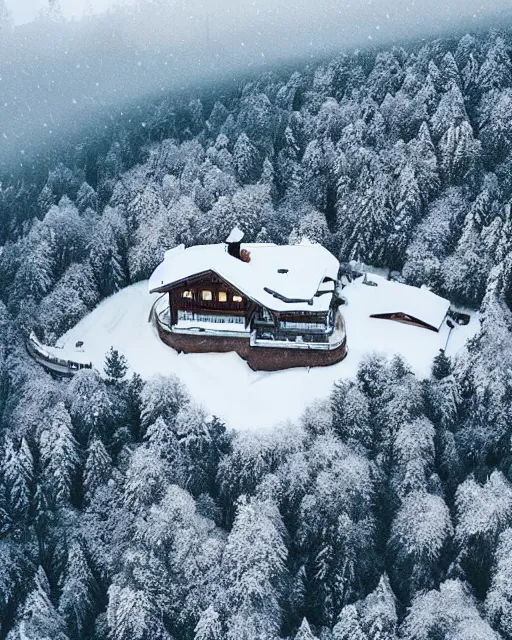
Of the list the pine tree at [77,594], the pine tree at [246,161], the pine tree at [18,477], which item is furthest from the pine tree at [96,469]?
the pine tree at [246,161]

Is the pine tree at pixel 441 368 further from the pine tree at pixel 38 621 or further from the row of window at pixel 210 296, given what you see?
the pine tree at pixel 38 621

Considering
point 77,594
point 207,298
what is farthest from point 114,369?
point 77,594

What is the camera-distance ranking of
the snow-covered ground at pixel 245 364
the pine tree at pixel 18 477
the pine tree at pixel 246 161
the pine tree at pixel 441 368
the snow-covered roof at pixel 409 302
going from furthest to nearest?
the pine tree at pixel 246 161 → the snow-covered roof at pixel 409 302 → the pine tree at pixel 441 368 → the snow-covered ground at pixel 245 364 → the pine tree at pixel 18 477

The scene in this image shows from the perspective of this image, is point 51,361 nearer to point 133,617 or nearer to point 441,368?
A: point 133,617

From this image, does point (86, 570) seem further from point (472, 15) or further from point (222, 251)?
point (472, 15)

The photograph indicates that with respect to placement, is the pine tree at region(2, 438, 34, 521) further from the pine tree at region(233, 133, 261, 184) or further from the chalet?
the pine tree at region(233, 133, 261, 184)

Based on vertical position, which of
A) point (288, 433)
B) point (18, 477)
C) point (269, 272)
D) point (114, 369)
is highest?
point (269, 272)
